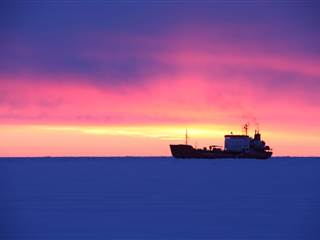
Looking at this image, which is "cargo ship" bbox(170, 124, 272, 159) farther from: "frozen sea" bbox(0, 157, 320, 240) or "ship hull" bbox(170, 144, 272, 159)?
"frozen sea" bbox(0, 157, 320, 240)

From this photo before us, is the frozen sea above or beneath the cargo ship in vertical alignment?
beneath

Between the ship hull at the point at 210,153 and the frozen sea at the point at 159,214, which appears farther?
the ship hull at the point at 210,153

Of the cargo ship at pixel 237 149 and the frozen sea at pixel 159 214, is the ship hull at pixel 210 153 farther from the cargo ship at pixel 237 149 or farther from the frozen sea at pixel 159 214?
the frozen sea at pixel 159 214

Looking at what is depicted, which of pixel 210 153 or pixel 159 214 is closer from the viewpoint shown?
pixel 159 214

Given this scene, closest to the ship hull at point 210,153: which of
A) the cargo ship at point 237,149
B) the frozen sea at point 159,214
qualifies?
the cargo ship at point 237,149

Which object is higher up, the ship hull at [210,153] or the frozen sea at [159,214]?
the ship hull at [210,153]

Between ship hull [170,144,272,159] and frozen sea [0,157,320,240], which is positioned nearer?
frozen sea [0,157,320,240]

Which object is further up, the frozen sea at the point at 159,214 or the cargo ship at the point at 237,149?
the cargo ship at the point at 237,149

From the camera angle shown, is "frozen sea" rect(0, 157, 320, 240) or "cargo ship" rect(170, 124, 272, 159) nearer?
"frozen sea" rect(0, 157, 320, 240)

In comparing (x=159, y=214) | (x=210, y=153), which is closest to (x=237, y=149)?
(x=210, y=153)

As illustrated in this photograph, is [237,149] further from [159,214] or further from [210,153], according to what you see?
[159,214]

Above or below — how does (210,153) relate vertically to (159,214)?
above

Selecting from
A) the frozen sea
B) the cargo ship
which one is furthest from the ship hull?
the frozen sea

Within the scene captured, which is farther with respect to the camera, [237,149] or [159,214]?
[237,149]
